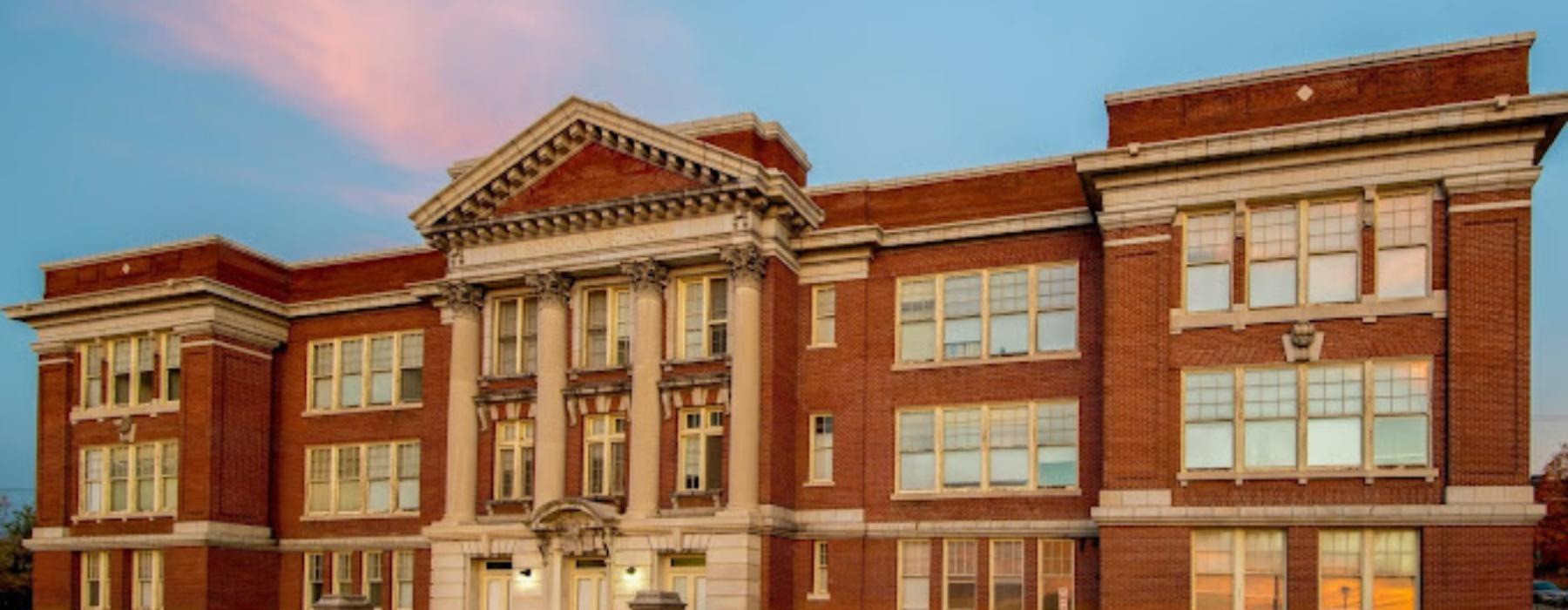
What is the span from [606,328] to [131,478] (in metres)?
16.2

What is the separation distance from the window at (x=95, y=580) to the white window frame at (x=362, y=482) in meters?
5.90

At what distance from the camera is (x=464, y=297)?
1409 inches

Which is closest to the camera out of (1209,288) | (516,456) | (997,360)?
(1209,288)

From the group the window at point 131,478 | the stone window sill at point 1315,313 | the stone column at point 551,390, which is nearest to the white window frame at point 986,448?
the stone window sill at point 1315,313

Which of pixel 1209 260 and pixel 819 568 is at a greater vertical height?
pixel 1209 260

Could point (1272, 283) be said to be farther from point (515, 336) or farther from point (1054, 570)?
point (515, 336)

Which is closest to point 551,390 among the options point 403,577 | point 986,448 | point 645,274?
point 645,274

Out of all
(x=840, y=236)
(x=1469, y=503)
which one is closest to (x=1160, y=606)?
(x=1469, y=503)

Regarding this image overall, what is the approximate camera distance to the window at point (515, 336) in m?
35.8

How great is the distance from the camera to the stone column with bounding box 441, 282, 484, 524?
1387 inches

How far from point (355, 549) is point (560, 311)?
35.5ft

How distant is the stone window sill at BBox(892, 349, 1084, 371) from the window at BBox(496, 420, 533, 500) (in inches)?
386

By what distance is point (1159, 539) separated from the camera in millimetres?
27078

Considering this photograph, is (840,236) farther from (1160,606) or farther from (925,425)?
(1160,606)
